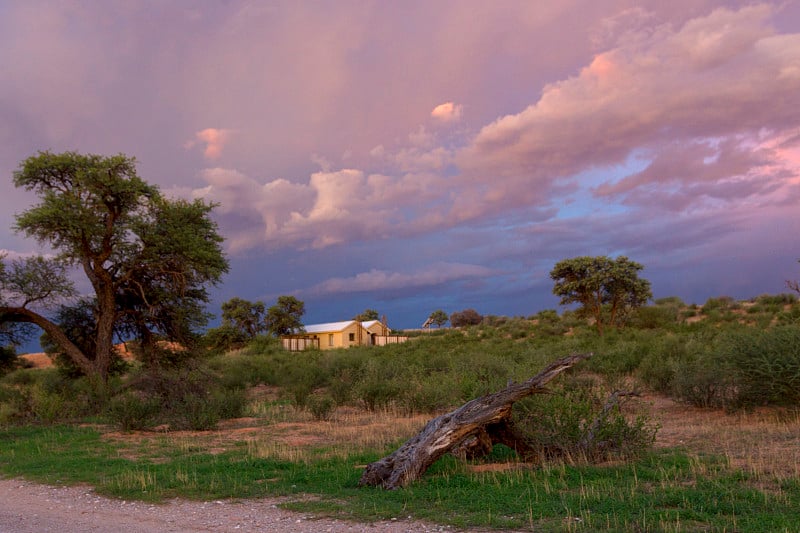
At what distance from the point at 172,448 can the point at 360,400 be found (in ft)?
26.8

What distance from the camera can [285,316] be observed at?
252ft

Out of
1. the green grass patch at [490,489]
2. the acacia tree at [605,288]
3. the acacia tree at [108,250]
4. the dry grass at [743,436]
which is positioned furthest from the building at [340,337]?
the green grass patch at [490,489]

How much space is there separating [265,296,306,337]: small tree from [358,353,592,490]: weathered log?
67129mm

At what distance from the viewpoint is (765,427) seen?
12789 mm

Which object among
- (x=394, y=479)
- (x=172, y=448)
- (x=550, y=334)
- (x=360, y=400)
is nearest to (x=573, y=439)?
(x=394, y=479)

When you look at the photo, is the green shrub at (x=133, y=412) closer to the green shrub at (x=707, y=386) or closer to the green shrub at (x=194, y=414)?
the green shrub at (x=194, y=414)

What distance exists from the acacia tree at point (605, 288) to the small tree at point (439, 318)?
5573 centimetres

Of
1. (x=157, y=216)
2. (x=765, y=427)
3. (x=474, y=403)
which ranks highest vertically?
(x=157, y=216)

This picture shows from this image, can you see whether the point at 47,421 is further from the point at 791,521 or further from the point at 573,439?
the point at 791,521

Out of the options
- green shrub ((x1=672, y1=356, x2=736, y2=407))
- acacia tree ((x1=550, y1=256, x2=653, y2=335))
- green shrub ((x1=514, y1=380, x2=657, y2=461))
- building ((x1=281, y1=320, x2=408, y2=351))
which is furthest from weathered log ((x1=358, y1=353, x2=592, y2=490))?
building ((x1=281, y1=320, x2=408, y2=351))

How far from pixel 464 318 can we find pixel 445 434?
3374 inches

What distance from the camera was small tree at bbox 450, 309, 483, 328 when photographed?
3668 inches

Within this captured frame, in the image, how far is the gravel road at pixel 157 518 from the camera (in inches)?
281

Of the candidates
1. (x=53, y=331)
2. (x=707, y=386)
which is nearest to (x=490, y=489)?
(x=707, y=386)
